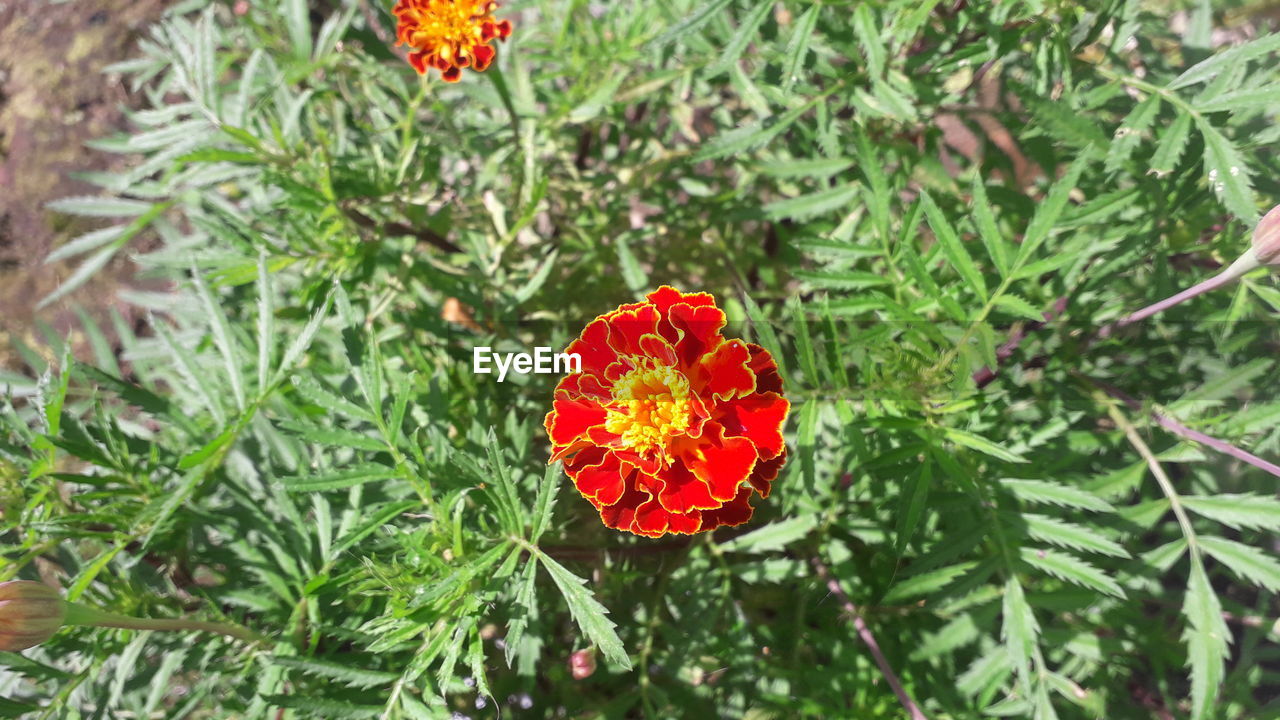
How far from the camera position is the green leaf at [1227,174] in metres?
1.08

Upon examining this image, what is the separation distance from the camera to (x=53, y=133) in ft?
8.62

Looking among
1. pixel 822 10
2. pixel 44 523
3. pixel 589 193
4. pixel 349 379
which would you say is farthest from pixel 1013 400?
pixel 44 523

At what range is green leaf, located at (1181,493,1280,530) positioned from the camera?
1.18m

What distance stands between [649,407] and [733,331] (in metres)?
0.66

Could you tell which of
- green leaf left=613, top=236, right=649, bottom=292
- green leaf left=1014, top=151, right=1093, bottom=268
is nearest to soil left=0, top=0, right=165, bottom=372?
green leaf left=613, top=236, right=649, bottom=292

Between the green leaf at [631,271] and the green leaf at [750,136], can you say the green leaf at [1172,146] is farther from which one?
the green leaf at [631,271]

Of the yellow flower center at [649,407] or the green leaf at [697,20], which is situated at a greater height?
the green leaf at [697,20]

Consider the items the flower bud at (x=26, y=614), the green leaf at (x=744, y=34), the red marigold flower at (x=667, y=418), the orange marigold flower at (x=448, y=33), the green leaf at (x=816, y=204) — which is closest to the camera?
the flower bud at (x=26, y=614)

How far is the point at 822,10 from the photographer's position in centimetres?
136

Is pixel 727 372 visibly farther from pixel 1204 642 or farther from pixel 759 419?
pixel 1204 642

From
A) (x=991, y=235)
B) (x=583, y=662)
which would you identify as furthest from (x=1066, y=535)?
(x=583, y=662)

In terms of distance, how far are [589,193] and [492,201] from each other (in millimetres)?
273

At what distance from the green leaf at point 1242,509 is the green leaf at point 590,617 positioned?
990 mm

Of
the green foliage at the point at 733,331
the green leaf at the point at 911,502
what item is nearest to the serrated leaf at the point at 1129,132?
the green foliage at the point at 733,331
